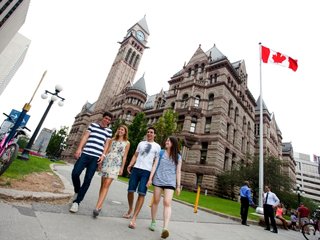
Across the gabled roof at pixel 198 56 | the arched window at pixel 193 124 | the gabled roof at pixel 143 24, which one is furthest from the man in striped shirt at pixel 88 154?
the gabled roof at pixel 143 24

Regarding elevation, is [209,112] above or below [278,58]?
above

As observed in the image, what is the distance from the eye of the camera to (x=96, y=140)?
463 cm

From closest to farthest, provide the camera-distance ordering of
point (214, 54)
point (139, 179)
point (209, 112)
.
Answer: point (139, 179) → point (209, 112) → point (214, 54)

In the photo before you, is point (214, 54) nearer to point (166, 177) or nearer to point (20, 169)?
point (20, 169)

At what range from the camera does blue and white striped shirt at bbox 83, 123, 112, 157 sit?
4543 mm

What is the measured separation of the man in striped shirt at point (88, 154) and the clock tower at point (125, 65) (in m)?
50.7

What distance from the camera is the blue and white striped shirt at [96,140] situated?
14.9 feet

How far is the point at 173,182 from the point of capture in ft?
14.4

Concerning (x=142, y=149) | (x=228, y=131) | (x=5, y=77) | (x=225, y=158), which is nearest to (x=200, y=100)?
(x=228, y=131)

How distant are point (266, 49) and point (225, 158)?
16402mm

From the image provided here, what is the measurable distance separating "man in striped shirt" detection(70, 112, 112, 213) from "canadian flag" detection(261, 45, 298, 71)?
15040 millimetres

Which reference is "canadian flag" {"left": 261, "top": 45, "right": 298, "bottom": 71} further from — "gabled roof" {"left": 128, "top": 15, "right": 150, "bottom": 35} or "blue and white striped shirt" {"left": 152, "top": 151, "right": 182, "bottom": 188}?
"gabled roof" {"left": 128, "top": 15, "right": 150, "bottom": 35}

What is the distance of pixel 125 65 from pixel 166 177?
64.6 m

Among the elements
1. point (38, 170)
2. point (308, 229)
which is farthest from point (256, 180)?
point (38, 170)
